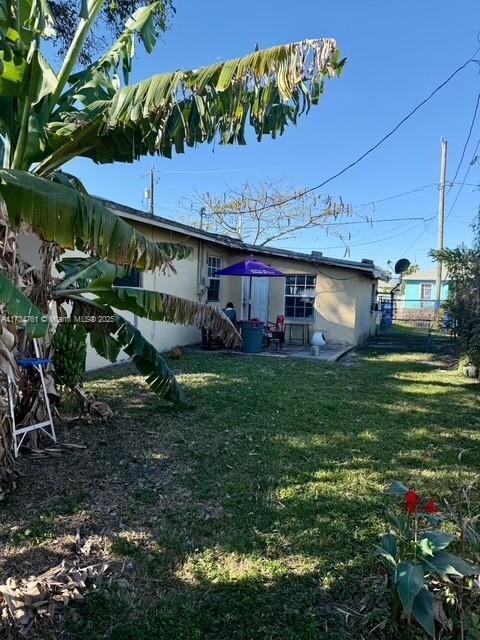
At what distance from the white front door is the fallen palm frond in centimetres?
1404

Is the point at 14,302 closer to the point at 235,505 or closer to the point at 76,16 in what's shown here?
the point at 235,505

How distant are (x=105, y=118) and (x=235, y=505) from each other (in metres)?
3.79

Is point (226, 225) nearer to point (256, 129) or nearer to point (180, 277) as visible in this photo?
point (180, 277)

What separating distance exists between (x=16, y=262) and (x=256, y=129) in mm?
2712

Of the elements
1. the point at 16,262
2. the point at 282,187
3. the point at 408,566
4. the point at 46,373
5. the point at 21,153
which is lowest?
the point at 408,566

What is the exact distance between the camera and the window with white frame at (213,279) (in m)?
15.1

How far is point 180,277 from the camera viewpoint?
43.0 ft

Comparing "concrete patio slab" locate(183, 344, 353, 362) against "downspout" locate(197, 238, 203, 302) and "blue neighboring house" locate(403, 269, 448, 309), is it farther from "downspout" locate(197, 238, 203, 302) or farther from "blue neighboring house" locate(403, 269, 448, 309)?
"blue neighboring house" locate(403, 269, 448, 309)

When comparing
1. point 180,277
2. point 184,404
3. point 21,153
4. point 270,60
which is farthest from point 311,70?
point 180,277

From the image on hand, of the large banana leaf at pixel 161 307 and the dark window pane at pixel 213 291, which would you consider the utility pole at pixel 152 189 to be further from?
the large banana leaf at pixel 161 307

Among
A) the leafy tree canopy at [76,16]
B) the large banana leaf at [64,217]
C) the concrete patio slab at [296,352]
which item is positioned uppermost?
the leafy tree canopy at [76,16]

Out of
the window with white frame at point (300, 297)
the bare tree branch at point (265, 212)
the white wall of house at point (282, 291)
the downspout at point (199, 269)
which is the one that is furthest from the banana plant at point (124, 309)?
the bare tree branch at point (265, 212)

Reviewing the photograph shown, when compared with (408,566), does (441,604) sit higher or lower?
lower

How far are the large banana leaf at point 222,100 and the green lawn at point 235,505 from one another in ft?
10.8
